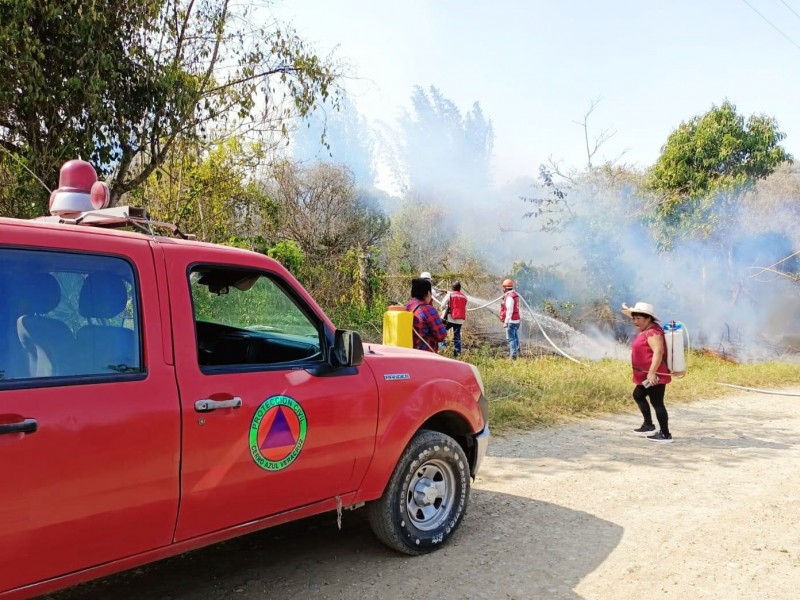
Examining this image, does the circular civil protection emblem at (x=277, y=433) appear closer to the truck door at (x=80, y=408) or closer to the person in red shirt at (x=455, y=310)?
the truck door at (x=80, y=408)

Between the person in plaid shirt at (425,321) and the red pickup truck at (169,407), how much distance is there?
349 cm

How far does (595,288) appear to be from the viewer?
19766 millimetres

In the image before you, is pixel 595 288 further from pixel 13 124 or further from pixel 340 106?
pixel 13 124

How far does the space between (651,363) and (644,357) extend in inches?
4.5

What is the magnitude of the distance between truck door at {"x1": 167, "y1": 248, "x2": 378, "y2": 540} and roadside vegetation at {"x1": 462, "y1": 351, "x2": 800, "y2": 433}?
4326 millimetres

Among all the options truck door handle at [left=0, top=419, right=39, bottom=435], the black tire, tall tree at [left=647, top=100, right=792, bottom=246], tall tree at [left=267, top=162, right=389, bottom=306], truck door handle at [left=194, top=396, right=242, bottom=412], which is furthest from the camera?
tall tree at [left=647, top=100, right=792, bottom=246]

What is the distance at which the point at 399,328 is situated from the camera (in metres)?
7.15

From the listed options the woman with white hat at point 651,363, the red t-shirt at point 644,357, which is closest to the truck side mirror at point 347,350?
the woman with white hat at point 651,363

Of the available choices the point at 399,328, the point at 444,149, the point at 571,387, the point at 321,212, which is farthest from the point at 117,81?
the point at 444,149

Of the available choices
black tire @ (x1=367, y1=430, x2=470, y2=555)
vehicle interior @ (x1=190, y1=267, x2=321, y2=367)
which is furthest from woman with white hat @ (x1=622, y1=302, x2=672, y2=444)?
vehicle interior @ (x1=190, y1=267, x2=321, y2=367)

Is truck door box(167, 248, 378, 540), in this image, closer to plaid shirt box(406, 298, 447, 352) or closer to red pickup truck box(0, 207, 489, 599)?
red pickup truck box(0, 207, 489, 599)

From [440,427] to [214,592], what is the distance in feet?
5.70

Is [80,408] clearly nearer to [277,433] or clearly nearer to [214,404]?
[214,404]

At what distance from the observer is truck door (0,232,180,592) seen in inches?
89.7
